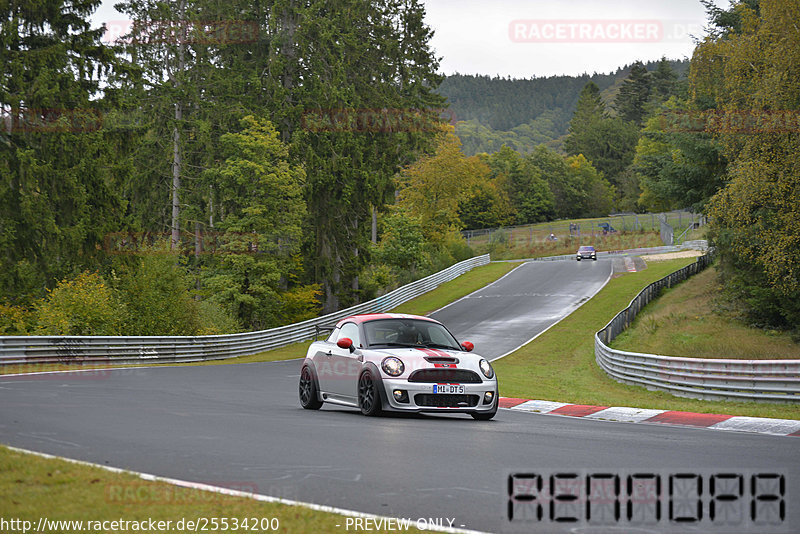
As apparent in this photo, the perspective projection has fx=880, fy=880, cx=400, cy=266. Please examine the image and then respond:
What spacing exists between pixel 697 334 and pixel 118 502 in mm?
33820

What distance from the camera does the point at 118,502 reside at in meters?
6.42

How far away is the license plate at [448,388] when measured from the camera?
1334 centimetres

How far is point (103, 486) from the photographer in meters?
6.93

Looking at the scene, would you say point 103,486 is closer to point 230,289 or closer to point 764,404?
point 764,404

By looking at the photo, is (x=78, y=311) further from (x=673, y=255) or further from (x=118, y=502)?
(x=673, y=255)

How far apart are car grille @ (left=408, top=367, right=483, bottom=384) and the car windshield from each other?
951 mm

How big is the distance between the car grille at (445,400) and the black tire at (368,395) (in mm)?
623

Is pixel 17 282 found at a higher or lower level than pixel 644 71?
lower

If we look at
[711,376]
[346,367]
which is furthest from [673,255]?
[346,367]

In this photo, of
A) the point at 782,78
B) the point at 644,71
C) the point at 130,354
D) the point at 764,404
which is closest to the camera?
the point at 764,404

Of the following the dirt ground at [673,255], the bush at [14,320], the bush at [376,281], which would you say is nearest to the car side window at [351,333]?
the bush at [14,320]

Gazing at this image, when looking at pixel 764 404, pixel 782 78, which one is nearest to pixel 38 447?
pixel 764 404

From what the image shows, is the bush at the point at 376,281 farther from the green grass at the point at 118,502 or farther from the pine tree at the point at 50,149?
the green grass at the point at 118,502

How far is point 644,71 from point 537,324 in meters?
153
